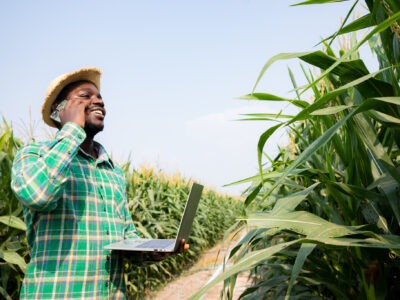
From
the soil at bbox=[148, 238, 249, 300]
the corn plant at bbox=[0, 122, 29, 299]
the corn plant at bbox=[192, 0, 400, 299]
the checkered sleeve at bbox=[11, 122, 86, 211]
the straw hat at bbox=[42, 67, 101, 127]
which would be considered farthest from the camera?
the soil at bbox=[148, 238, 249, 300]

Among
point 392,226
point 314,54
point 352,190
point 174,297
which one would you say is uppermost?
point 314,54

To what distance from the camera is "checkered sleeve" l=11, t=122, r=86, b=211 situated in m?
1.55

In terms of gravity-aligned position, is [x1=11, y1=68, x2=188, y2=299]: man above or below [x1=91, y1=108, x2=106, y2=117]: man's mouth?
below

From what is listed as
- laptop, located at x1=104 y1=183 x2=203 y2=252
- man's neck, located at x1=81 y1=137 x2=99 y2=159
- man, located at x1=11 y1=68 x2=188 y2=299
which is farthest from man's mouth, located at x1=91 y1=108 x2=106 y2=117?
laptop, located at x1=104 y1=183 x2=203 y2=252

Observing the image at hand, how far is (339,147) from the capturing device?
4.09ft

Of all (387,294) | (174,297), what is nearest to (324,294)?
(387,294)

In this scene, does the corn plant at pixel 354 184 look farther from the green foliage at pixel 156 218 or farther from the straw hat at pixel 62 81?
the green foliage at pixel 156 218

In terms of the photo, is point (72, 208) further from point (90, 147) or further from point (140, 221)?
point (140, 221)

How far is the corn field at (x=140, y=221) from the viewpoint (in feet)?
7.37

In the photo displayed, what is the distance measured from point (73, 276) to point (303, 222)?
1145 mm

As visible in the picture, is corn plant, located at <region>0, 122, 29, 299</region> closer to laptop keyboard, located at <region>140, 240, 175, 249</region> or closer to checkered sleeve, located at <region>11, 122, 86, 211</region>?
checkered sleeve, located at <region>11, 122, 86, 211</region>

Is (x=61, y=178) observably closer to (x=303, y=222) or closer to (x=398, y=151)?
(x=303, y=222)

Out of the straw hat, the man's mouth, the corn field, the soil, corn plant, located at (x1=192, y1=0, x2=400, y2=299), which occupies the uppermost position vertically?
the straw hat

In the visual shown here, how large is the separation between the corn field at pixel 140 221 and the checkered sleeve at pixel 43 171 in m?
0.52
